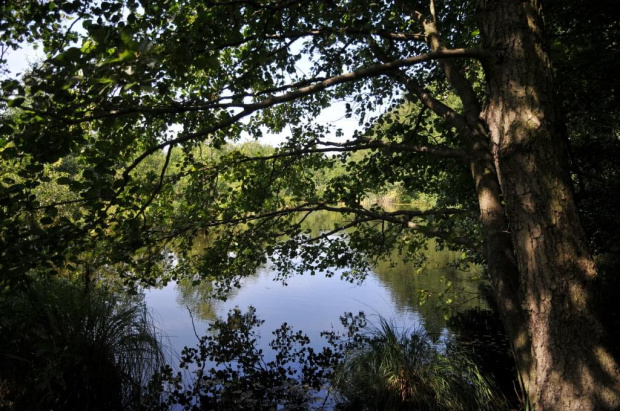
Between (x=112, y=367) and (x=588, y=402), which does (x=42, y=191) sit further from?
(x=588, y=402)

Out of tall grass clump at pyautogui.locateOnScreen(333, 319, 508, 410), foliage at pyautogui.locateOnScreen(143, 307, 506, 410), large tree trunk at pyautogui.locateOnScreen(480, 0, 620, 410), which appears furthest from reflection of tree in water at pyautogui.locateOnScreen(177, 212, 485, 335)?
large tree trunk at pyautogui.locateOnScreen(480, 0, 620, 410)

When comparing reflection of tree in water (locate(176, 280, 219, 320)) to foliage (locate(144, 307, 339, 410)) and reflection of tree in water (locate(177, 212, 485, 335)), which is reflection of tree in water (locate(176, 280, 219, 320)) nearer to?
reflection of tree in water (locate(177, 212, 485, 335))

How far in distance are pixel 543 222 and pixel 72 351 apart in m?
5.19

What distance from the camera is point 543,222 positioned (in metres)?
2.36

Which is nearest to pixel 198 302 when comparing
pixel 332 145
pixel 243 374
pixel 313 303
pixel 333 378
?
pixel 313 303

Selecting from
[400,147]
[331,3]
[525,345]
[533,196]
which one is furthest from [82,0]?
[525,345]

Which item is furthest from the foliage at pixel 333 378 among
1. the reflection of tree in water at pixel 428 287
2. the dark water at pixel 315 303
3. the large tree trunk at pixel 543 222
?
the large tree trunk at pixel 543 222

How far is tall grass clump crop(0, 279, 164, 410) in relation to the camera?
4609 mm

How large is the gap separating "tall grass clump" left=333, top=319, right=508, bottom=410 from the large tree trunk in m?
2.76

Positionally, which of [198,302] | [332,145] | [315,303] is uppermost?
[198,302]

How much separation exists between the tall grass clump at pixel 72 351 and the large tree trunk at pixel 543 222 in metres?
4.50

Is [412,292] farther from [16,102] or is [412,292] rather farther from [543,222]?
[16,102]

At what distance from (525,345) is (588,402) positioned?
0.98 m

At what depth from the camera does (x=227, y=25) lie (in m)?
4.00
